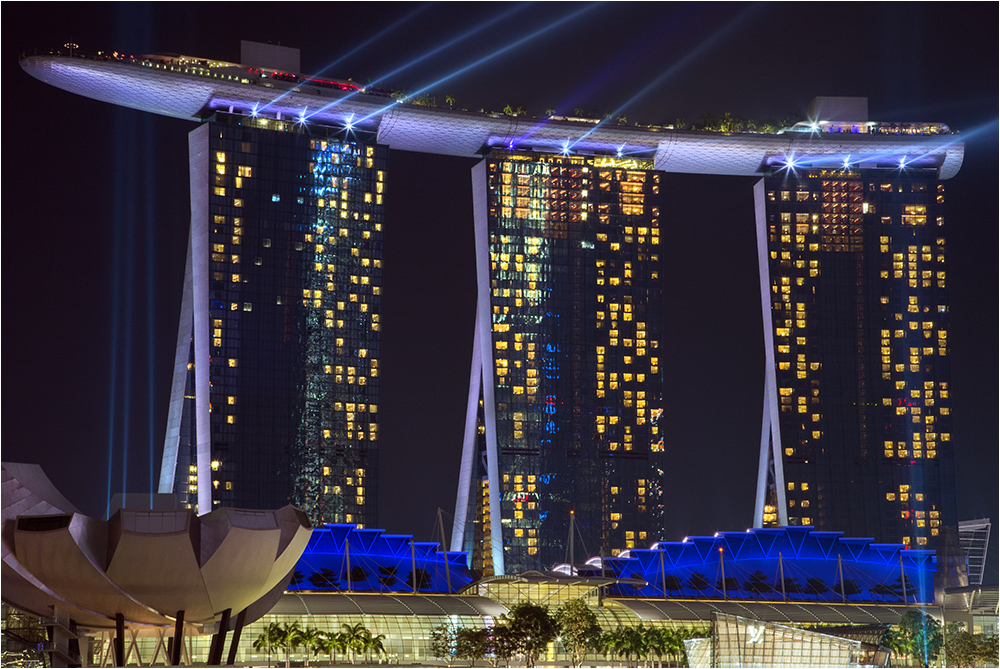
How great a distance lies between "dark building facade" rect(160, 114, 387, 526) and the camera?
146m

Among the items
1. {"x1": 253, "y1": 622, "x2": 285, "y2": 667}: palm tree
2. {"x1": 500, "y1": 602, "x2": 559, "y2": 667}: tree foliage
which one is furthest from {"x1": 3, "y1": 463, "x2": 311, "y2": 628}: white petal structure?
{"x1": 500, "y1": 602, "x2": 559, "y2": 667}: tree foliage

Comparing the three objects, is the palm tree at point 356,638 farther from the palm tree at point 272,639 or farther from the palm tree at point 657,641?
the palm tree at point 657,641

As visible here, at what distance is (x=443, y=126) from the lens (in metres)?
154

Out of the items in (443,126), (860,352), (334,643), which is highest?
(443,126)

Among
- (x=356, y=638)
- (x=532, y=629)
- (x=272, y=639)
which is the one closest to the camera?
(x=272, y=639)

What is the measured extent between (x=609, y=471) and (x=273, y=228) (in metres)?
45.3

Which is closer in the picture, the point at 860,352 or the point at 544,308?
the point at 544,308

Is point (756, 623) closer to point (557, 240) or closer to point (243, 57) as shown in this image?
point (557, 240)

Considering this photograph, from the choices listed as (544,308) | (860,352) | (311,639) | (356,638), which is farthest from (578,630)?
(860,352)

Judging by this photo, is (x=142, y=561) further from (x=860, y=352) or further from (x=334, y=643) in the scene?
(x=860, y=352)

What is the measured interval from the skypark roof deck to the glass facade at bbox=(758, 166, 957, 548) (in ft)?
10.8

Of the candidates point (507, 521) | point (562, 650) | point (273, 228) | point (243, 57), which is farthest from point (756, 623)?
point (243, 57)

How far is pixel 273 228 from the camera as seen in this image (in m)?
152

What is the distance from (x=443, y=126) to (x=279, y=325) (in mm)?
27709
